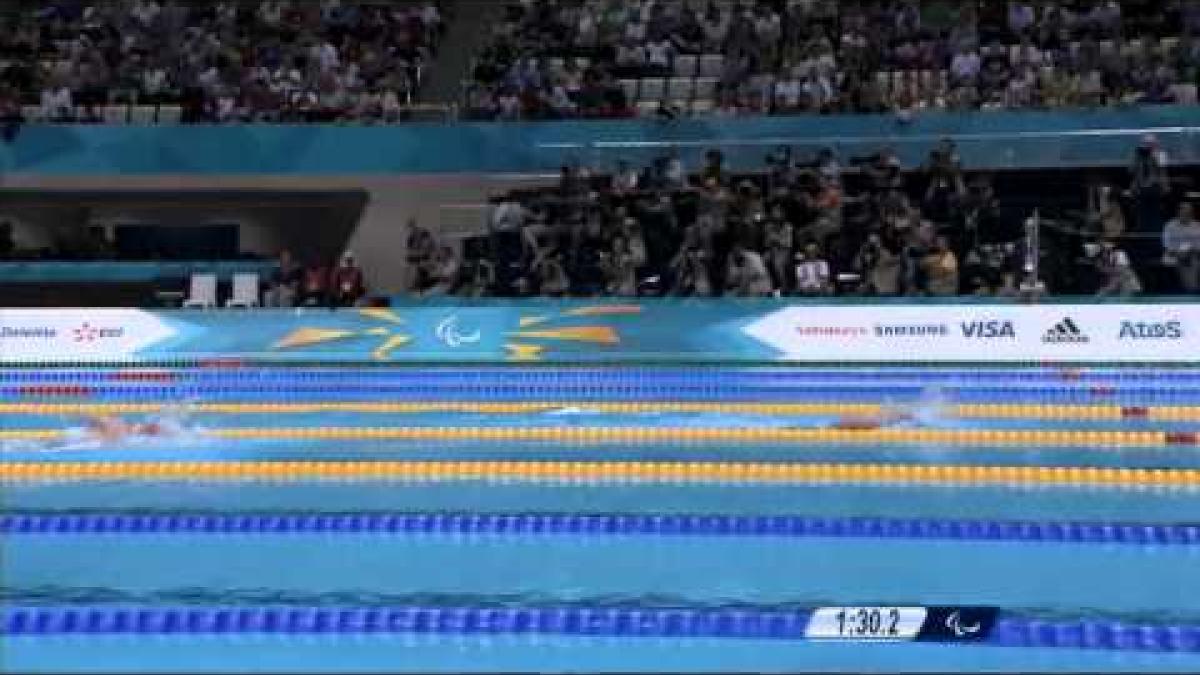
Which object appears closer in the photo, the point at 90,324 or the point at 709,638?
the point at 709,638

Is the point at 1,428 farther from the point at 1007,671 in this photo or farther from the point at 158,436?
the point at 1007,671

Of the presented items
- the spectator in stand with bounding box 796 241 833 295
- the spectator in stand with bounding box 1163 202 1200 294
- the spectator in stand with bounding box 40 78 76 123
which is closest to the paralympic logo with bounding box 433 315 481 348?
the spectator in stand with bounding box 796 241 833 295

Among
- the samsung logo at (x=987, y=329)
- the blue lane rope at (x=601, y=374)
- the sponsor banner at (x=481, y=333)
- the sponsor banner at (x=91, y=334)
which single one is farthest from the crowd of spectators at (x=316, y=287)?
the samsung logo at (x=987, y=329)

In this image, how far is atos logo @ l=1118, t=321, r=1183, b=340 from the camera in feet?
33.7

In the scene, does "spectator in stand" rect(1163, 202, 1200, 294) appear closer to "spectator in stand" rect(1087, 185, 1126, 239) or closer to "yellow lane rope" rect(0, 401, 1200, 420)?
"spectator in stand" rect(1087, 185, 1126, 239)

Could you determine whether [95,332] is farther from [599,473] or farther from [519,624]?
[519,624]

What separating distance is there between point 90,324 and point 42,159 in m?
4.73

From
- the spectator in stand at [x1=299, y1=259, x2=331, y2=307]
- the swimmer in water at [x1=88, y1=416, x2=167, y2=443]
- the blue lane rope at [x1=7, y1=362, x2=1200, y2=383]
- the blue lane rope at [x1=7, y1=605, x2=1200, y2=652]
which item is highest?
the spectator in stand at [x1=299, y1=259, x2=331, y2=307]

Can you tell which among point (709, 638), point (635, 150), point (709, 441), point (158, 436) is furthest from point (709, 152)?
point (709, 638)

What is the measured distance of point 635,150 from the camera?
13.9 meters

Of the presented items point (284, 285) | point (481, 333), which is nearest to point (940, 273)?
point (481, 333)

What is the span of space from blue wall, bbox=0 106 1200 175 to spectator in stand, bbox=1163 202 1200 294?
1.24 meters

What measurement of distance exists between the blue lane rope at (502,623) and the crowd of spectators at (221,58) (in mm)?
11439

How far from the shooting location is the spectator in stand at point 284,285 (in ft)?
44.5
